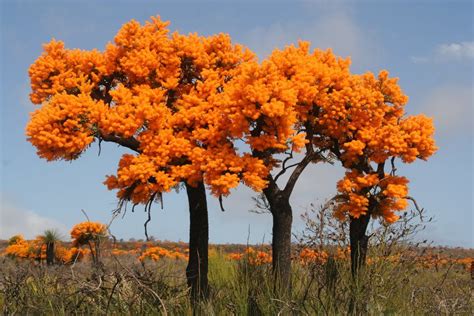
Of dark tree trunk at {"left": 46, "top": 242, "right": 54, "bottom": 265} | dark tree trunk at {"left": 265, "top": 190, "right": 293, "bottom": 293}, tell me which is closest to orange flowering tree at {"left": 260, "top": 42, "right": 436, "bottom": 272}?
dark tree trunk at {"left": 265, "top": 190, "right": 293, "bottom": 293}

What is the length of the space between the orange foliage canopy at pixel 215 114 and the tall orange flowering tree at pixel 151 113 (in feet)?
0.12

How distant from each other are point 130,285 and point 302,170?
1002cm

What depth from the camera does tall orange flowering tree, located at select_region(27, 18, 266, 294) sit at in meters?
15.8

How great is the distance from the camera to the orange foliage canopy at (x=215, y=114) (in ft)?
50.8

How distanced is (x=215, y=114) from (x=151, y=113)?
5.38 ft

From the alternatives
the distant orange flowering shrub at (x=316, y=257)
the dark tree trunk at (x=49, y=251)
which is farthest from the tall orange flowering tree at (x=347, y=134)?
the dark tree trunk at (x=49, y=251)

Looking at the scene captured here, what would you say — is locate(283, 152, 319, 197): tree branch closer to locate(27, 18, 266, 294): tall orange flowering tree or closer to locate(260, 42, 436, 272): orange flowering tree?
locate(260, 42, 436, 272): orange flowering tree

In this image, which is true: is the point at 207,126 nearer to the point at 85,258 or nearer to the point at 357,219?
the point at 357,219

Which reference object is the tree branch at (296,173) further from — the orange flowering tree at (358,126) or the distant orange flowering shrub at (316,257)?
the distant orange flowering shrub at (316,257)

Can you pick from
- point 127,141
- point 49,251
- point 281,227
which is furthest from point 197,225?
point 49,251

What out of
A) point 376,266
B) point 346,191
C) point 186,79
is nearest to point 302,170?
point 346,191

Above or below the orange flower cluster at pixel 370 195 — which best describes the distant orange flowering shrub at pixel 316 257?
below

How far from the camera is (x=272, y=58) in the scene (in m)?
16.8

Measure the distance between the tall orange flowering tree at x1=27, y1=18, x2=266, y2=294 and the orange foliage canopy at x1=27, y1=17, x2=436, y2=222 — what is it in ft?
0.12
